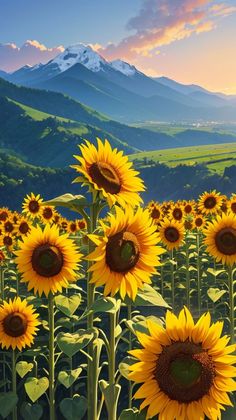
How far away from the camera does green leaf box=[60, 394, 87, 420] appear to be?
579cm

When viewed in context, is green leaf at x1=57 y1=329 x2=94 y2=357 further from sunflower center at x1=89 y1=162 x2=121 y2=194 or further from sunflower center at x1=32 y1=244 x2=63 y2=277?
sunflower center at x1=32 y1=244 x2=63 y2=277

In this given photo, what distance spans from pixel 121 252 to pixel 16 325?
3911mm

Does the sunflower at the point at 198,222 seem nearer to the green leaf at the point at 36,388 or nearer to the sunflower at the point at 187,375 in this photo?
the green leaf at the point at 36,388

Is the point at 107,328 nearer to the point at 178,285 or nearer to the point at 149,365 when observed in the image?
the point at 178,285

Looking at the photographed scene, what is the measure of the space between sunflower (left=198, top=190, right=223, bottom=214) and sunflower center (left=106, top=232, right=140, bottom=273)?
13480mm

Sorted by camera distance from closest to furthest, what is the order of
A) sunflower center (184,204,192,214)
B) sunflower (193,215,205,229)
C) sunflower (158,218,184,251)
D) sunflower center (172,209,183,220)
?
1. sunflower (158,218,184,251)
2. sunflower (193,215,205,229)
3. sunflower center (172,209,183,220)
4. sunflower center (184,204,192,214)

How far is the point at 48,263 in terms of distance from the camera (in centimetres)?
548

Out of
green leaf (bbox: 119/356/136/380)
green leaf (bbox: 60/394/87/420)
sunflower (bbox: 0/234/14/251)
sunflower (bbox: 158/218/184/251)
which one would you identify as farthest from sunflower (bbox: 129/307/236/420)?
sunflower (bbox: 0/234/14/251)

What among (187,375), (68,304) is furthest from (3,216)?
(187,375)

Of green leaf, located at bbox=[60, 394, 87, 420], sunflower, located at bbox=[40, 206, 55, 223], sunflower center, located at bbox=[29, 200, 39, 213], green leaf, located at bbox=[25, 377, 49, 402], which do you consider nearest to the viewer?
green leaf, located at bbox=[60, 394, 87, 420]

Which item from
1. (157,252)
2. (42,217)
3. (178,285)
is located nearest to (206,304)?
(178,285)

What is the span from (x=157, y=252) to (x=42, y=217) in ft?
41.6

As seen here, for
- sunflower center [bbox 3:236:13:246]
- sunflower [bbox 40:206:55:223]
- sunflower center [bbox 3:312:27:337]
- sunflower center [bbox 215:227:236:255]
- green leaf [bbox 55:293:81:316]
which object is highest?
sunflower [bbox 40:206:55:223]

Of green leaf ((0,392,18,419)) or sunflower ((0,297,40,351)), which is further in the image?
sunflower ((0,297,40,351))
